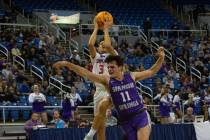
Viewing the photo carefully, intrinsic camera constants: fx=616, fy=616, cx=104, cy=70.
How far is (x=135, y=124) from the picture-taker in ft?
32.0

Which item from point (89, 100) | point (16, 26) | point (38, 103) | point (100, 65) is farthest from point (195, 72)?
point (100, 65)

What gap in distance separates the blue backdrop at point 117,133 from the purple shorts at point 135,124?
5.08 meters

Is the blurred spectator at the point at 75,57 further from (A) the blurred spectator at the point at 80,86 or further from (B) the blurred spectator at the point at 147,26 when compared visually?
(B) the blurred spectator at the point at 147,26

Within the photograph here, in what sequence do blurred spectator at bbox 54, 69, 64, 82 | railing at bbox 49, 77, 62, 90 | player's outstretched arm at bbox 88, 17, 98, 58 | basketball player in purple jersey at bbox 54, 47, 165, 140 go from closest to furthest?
basketball player in purple jersey at bbox 54, 47, 165, 140, player's outstretched arm at bbox 88, 17, 98, 58, railing at bbox 49, 77, 62, 90, blurred spectator at bbox 54, 69, 64, 82

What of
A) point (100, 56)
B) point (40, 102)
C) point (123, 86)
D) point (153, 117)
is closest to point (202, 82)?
point (153, 117)

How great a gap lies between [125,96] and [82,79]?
1353 cm

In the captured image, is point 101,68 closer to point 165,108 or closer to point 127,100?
point 127,100

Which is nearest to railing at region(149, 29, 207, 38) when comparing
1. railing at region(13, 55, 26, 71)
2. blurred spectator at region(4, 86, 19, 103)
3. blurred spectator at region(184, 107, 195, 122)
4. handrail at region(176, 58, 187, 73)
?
handrail at region(176, 58, 187, 73)

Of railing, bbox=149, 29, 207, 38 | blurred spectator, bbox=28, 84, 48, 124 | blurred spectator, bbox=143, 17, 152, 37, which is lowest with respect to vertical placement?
blurred spectator, bbox=28, 84, 48, 124

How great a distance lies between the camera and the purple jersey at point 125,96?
9633mm

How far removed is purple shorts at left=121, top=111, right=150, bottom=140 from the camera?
973 cm

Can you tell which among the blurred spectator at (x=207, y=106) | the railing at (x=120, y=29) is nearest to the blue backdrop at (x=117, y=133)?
the blurred spectator at (x=207, y=106)

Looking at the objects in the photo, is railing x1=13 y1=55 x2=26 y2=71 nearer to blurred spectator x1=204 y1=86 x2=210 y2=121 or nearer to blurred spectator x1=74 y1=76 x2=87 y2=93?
blurred spectator x1=74 y1=76 x2=87 y2=93

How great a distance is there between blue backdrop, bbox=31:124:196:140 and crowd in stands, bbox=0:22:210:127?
2082 mm
